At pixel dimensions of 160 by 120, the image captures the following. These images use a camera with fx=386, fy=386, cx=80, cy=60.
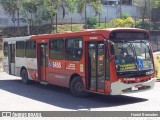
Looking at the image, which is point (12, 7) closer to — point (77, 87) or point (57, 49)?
point (57, 49)

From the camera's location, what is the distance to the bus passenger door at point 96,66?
A: 14422 millimetres

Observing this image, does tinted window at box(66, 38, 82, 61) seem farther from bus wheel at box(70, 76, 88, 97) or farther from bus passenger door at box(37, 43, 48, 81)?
bus passenger door at box(37, 43, 48, 81)

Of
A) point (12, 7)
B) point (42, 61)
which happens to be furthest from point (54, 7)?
point (42, 61)

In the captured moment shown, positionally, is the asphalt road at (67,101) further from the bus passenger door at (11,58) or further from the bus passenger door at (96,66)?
the bus passenger door at (11,58)

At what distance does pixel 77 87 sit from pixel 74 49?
159 centimetres

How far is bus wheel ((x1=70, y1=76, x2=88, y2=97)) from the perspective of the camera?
1573 centimetres

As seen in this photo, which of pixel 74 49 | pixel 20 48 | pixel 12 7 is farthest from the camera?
pixel 12 7

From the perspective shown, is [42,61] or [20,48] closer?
[42,61]

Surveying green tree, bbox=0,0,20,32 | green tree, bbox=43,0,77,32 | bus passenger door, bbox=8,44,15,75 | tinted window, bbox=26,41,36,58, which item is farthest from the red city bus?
green tree, bbox=43,0,77,32

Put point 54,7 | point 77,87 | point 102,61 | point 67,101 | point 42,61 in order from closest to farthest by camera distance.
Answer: point 102,61, point 67,101, point 77,87, point 42,61, point 54,7

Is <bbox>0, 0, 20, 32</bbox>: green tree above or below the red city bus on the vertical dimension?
above

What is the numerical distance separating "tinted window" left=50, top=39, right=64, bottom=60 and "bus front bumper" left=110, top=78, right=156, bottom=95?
13.1ft

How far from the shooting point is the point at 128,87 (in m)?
14.1

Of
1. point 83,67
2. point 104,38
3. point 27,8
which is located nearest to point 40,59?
point 83,67
